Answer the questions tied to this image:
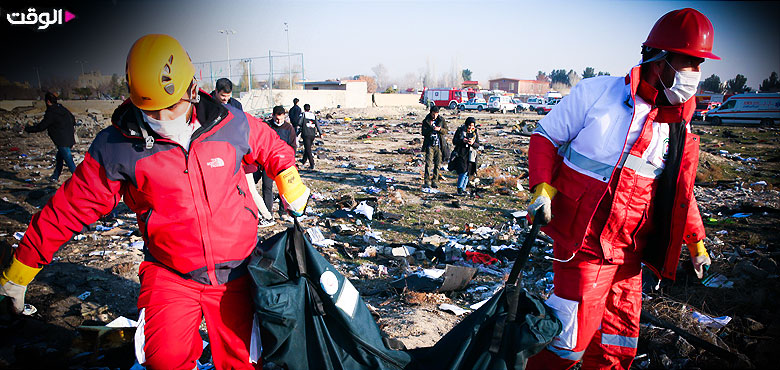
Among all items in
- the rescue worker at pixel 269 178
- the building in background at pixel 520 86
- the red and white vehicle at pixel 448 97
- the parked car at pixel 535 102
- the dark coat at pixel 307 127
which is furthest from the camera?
the building in background at pixel 520 86

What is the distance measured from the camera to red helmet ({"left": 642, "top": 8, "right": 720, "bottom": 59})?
199cm

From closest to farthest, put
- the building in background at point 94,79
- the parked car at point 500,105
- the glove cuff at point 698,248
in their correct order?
the glove cuff at point 698,248 → the parked car at point 500,105 → the building in background at point 94,79

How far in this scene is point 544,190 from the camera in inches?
84.6

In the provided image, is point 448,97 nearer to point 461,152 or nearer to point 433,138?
point 433,138

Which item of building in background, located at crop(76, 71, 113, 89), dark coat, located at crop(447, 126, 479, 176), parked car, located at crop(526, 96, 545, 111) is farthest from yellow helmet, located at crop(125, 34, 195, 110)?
building in background, located at crop(76, 71, 113, 89)

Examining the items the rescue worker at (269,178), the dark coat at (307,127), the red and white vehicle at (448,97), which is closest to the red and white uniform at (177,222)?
the rescue worker at (269,178)

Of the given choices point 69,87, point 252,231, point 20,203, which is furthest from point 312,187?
point 69,87

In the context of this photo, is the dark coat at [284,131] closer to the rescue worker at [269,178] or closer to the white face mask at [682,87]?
the rescue worker at [269,178]

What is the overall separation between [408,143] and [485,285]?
12345mm

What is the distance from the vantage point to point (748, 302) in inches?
142

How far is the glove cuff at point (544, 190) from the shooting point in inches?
84.4

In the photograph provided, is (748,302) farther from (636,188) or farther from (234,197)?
(234,197)

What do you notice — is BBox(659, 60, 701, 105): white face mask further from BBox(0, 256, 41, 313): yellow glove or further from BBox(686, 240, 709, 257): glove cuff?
BBox(0, 256, 41, 313): yellow glove

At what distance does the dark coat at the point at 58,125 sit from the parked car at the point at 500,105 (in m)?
33.5
